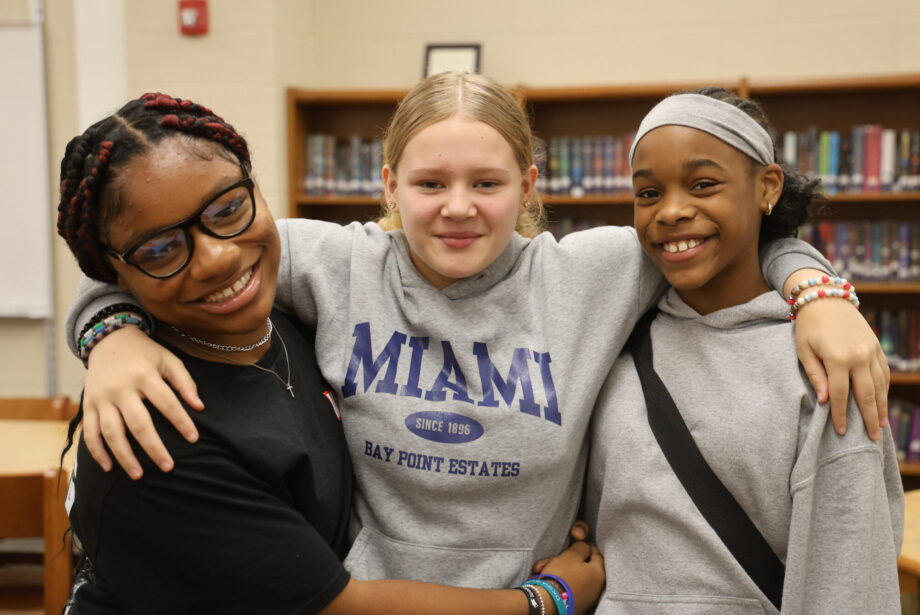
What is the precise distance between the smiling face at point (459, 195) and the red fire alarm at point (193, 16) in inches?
127

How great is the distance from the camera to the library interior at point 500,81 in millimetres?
3973

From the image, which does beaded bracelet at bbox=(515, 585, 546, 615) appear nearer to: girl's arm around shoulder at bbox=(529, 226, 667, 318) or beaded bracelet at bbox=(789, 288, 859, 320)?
girl's arm around shoulder at bbox=(529, 226, 667, 318)

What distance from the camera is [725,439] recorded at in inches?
49.9

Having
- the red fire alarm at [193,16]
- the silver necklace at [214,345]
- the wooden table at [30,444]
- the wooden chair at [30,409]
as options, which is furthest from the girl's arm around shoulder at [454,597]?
the red fire alarm at [193,16]

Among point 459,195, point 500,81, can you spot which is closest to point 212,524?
point 459,195

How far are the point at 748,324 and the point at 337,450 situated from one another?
0.70 meters

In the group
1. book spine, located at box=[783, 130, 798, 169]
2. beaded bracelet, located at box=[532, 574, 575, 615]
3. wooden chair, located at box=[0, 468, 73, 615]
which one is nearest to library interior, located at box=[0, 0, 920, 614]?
book spine, located at box=[783, 130, 798, 169]

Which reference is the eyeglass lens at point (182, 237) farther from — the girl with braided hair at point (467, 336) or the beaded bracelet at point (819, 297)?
the beaded bracelet at point (819, 297)

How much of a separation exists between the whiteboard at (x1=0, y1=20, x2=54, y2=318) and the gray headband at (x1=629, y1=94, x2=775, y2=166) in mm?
3974

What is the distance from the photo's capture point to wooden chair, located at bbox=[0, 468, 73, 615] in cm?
198

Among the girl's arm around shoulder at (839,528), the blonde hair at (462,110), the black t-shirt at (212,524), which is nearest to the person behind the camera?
the black t-shirt at (212,524)

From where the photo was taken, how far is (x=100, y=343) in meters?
1.19

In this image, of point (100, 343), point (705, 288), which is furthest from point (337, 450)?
point (705, 288)

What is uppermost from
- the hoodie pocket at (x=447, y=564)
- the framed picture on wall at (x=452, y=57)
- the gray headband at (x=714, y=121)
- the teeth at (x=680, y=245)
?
the framed picture on wall at (x=452, y=57)
